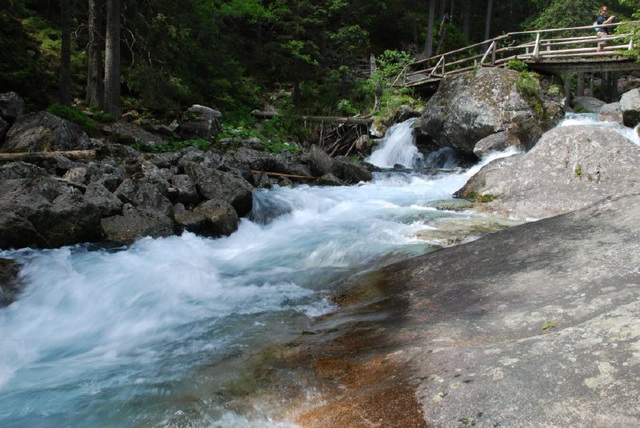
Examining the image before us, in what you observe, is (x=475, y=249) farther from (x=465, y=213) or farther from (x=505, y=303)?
(x=465, y=213)

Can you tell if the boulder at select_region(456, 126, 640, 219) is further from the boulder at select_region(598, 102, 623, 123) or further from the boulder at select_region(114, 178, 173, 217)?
the boulder at select_region(598, 102, 623, 123)

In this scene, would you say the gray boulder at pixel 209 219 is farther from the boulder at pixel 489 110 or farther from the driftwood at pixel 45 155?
the boulder at pixel 489 110

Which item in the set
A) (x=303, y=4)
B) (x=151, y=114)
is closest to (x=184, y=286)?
(x=151, y=114)

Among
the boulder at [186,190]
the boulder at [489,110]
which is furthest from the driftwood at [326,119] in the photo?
the boulder at [186,190]

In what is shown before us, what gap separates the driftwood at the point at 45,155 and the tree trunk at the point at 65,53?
4.34 meters

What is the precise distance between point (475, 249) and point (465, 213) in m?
4.01

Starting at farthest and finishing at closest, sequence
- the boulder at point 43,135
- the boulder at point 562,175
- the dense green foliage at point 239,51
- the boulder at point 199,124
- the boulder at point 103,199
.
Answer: the dense green foliage at point 239,51, the boulder at point 199,124, the boulder at point 43,135, the boulder at point 562,175, the boulder at point 103,199

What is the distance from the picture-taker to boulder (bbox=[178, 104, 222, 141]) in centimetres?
1580

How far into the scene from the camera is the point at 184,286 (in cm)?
609

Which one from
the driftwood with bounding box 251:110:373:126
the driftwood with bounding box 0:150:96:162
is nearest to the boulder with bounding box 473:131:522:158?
the driftwood with bounding box 251:110:373:126

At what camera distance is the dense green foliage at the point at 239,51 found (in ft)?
52.6

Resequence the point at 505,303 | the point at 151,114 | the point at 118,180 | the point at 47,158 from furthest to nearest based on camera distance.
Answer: the point at 151,114, the point at 47,158, the point at 118,180, the point at 505,303

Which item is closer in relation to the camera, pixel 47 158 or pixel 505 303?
pixel 505 303

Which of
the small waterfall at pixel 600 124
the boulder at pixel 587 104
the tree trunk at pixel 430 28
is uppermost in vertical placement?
the tree trunk at pixel 430 28
